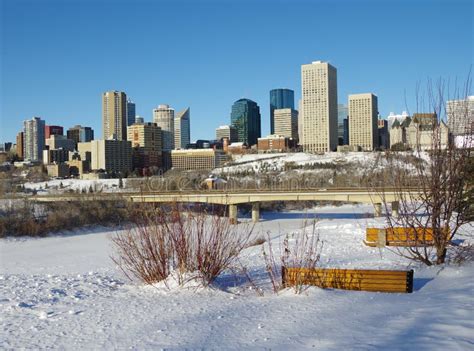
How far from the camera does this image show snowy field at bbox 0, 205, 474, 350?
6.90 meters

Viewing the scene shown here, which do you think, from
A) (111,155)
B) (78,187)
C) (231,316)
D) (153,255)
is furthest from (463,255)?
(111,155)

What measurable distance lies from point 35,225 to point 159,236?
4079 cm

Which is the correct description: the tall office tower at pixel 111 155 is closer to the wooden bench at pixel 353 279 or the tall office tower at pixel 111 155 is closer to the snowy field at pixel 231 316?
the snowy field at pixel 231 316

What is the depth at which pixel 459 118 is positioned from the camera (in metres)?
12.5

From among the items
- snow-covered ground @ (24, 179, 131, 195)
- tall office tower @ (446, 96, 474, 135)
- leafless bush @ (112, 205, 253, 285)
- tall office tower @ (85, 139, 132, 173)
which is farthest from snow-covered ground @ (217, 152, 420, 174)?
leafless bush @ (112, 205, 253, 285)

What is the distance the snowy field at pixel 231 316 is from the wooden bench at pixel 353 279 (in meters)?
0.28

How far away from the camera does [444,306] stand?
8.24 m

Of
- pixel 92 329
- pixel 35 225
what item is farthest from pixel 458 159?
pixel 35 225

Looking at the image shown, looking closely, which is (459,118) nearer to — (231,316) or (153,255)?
(231,316)

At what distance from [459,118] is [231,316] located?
7.79 m

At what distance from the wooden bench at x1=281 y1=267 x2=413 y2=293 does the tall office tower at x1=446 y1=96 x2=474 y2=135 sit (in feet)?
14.7

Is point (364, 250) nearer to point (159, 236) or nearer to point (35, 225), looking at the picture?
point (159, 236)

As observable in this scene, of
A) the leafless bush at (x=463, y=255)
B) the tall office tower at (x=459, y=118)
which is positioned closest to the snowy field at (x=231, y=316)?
the leafless bush at (x=463, y=255)

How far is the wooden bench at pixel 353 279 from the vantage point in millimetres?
9797
